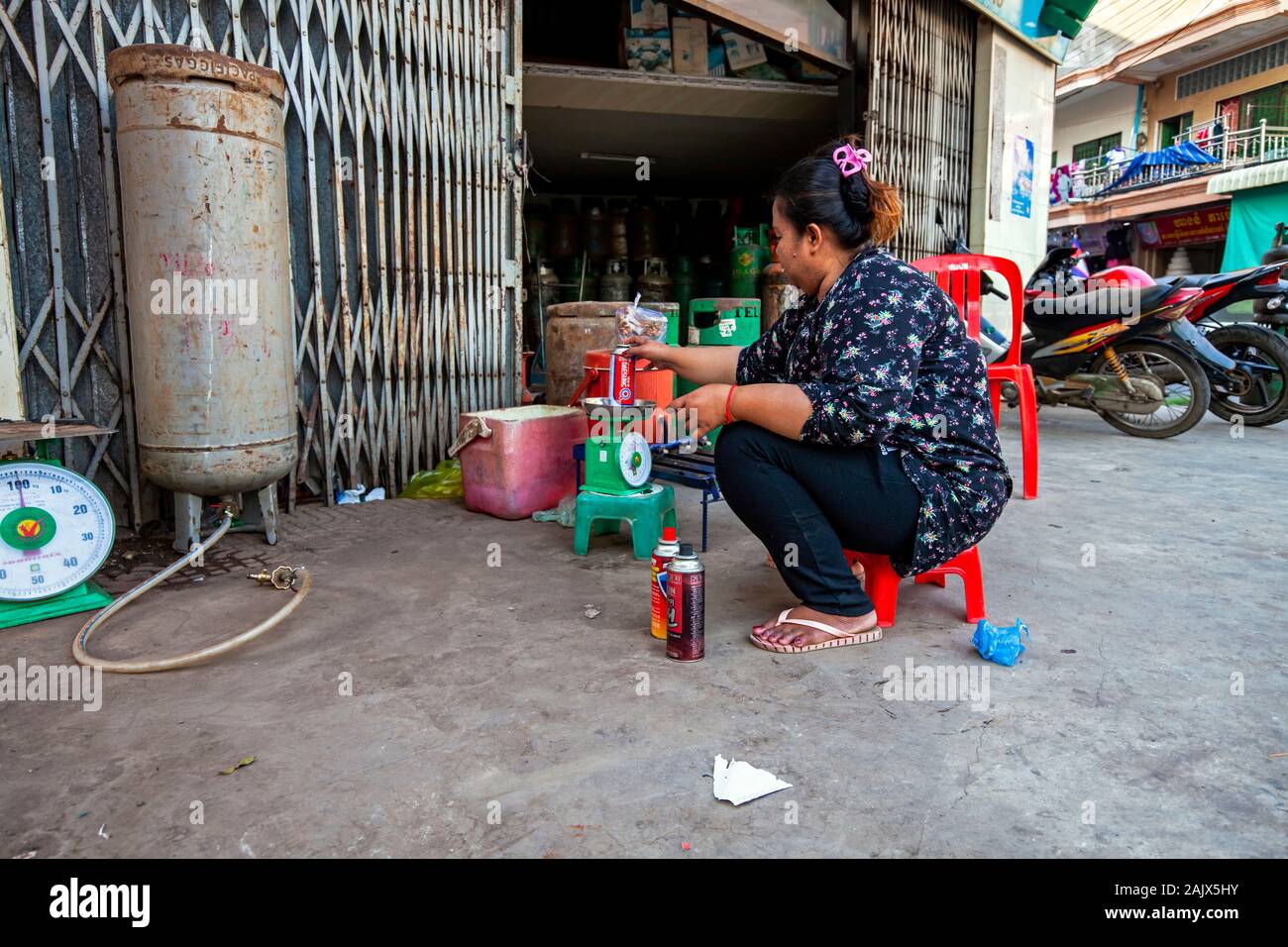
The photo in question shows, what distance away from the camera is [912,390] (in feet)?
6.91

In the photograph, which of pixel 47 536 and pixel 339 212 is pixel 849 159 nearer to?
pixel 47 536

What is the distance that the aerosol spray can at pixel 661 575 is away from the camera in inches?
88.4

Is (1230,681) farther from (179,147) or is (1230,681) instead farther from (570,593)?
(179,147)

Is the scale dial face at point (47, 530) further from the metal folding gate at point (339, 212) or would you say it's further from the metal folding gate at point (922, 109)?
the metal folding gate at point (922, 109)

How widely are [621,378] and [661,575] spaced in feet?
3.21

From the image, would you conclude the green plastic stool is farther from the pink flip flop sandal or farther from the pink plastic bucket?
the pink flip flop sandal

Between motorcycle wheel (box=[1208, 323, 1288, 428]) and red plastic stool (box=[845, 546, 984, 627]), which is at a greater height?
motorcycle wheel (box=[1208, 323, 1288, 428])

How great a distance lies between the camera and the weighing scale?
3.11 meters

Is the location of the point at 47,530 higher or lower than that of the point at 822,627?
higher

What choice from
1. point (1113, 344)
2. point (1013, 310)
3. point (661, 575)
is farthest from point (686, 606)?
point (1113, 344)

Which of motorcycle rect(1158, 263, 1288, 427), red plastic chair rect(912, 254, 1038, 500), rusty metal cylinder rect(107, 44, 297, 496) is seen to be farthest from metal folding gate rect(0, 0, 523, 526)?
motorcycle rect(1158, 263, 1288, 427)

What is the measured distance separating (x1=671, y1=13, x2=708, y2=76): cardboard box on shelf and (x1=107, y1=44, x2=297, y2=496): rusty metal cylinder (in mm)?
4008

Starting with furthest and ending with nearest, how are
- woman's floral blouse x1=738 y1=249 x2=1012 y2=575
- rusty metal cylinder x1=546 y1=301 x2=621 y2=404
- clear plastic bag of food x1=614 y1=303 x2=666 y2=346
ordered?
rusty metal cylinder x1=546 y1=301 x2=621 y2=404
clear plastic bag of food x1=614 y1=303 x2=666 y2=346
woman's floral blouse x1=738 y1=249 x2=1012 y2=575
